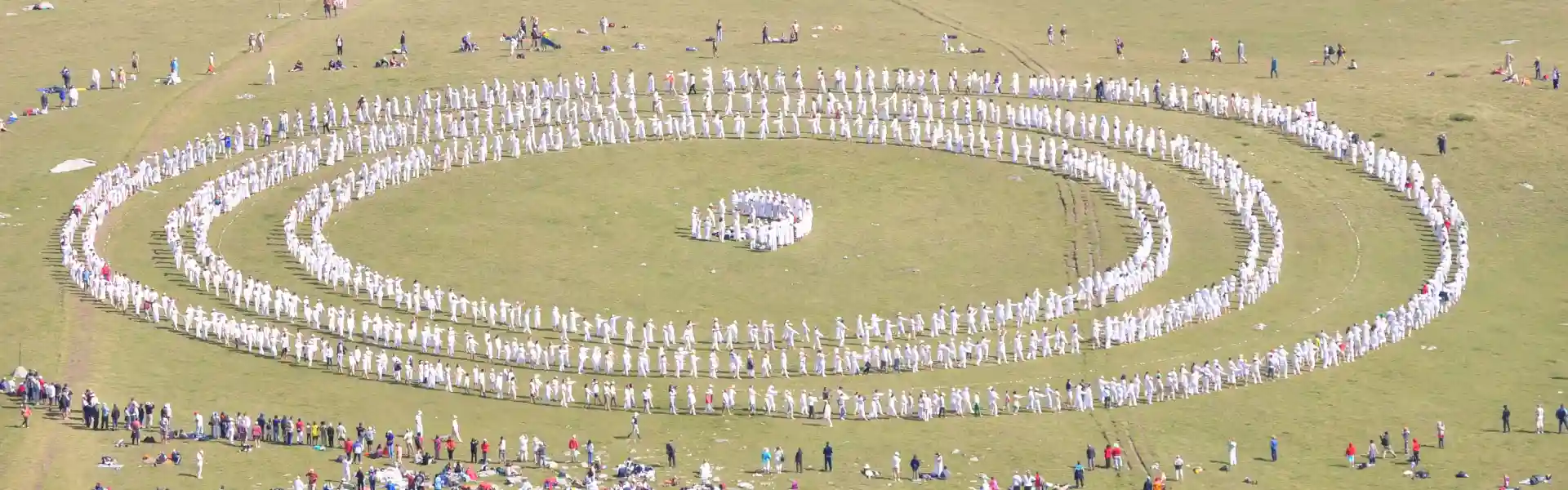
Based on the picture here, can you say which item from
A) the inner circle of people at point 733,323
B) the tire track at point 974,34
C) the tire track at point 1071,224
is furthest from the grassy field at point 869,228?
the inner circle of people at point 733,323

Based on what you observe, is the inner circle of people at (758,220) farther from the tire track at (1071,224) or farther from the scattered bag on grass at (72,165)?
the scattered bag on grass at (72,165)

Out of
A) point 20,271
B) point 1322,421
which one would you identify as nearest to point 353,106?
point 20,271

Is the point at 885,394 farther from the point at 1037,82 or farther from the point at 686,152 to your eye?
the point at 1037,82

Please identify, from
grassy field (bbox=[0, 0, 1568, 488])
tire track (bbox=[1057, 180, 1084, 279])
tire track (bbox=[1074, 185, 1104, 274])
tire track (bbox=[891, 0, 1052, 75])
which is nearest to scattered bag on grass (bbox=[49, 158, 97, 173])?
grassy field (bbox=[0, 0, 1568, 488])

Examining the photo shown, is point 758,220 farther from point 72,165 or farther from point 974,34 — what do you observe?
point 974,34

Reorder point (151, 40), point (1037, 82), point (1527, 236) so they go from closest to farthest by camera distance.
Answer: point (1527, 236) < point (1037, 82) < point (151, 40)

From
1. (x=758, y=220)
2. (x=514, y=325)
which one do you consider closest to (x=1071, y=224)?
(x=758, y=220)
